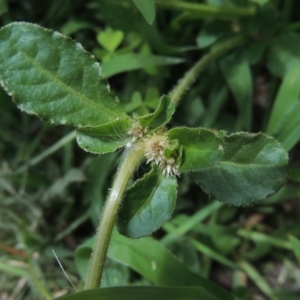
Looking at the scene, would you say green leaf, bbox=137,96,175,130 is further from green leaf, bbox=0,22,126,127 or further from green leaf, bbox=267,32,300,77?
green leaf, bbox=267,32,300,77

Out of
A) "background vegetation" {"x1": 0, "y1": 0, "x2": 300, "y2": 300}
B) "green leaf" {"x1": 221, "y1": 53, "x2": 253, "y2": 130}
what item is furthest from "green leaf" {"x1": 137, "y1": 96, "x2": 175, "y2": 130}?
"green leaf" {"x1": 221, "y1": 53, "x2": 253, "y2": 130}

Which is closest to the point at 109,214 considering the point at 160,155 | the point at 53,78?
the point at 160,155

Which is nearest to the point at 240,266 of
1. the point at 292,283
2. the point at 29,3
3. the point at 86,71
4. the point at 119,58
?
the point at 292,283

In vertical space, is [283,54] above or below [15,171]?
above

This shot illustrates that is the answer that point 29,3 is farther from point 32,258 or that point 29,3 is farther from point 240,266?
point 240,266

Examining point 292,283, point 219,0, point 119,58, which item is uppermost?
point 219,0
